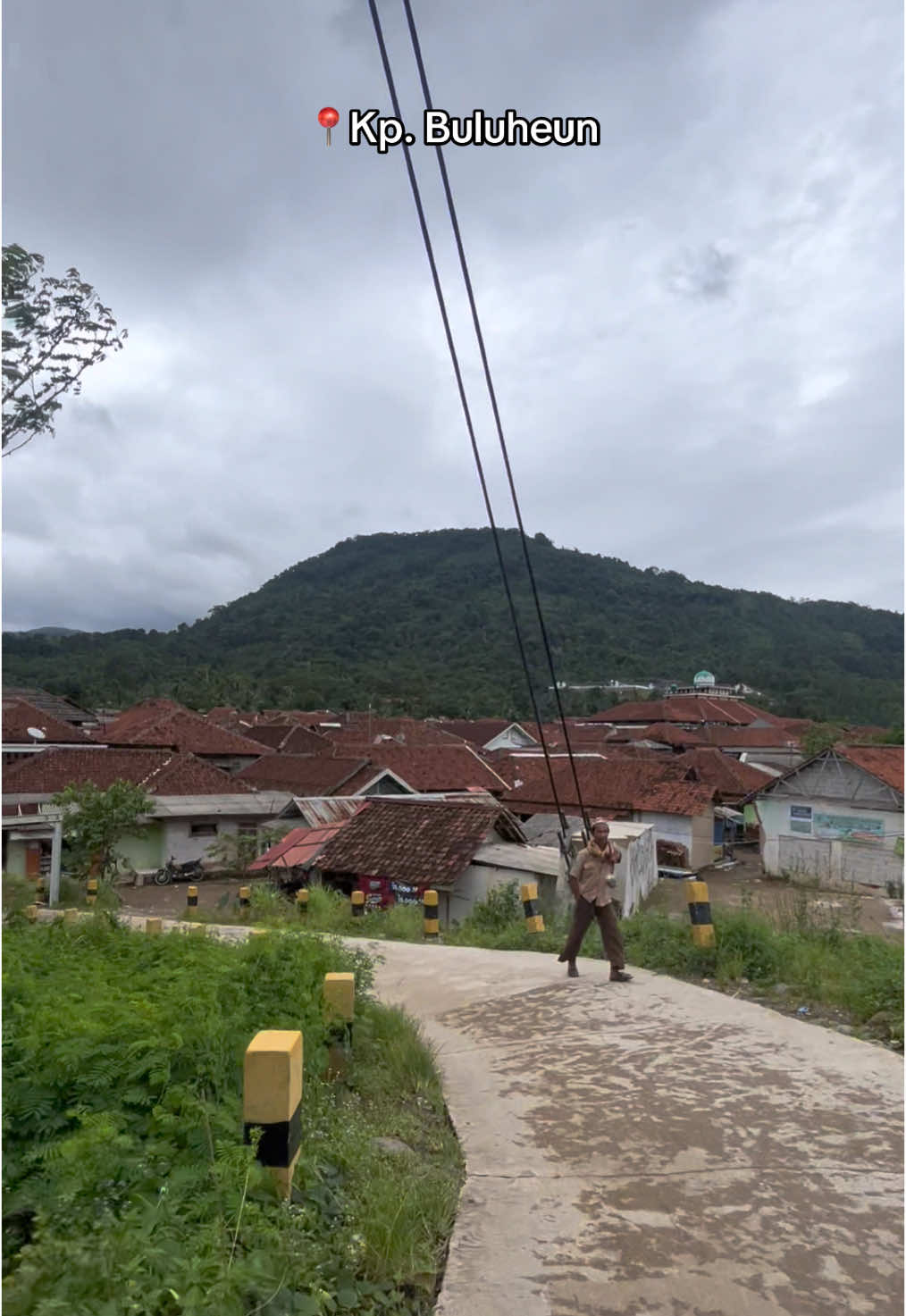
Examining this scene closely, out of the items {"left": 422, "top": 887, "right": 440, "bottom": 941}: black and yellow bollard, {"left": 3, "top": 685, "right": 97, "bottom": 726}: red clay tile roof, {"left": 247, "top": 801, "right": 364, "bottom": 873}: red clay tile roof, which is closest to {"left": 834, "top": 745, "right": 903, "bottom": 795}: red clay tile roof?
{"left": 247, "top": 801, "right": 364, "bottom": 873}: red clay tile roof

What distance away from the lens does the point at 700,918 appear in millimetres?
7672

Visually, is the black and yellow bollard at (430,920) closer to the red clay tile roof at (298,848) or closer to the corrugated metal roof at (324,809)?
the red clay tile roof at (298,848)

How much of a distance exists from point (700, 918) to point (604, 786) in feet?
89.4

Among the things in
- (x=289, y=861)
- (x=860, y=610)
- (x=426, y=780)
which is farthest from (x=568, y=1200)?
(x=860, y=610)

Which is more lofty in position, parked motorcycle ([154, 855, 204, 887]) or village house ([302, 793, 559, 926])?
village house ([302, 793, 559, 926])

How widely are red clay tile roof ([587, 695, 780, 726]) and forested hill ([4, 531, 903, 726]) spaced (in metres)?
6.87

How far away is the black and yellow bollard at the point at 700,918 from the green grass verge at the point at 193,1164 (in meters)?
3.45

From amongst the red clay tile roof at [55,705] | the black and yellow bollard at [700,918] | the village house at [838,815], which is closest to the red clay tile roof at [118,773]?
the red clay tile roof at [55,705]

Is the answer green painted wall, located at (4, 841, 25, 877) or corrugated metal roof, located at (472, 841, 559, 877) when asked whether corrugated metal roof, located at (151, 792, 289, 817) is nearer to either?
green painted wall, located at (4, 841, 25, 877)

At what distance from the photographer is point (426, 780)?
115ft

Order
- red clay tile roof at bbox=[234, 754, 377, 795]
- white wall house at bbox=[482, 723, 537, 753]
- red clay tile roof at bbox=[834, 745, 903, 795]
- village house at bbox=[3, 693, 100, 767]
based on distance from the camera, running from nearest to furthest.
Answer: red clay tile roof at bbox=[834, 745, 903, 795]
red clay tile roof at bbox=[234, 754, 377, 795]
village house at bbox=[3, 693, 100, 767]
white wall house at bbox=[482, 723, 537, 753]

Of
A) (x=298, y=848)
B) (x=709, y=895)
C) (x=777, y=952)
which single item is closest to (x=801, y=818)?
(x=709, y=895)

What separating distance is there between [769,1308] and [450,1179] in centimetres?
135

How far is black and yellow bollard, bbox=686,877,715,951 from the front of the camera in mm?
7562
